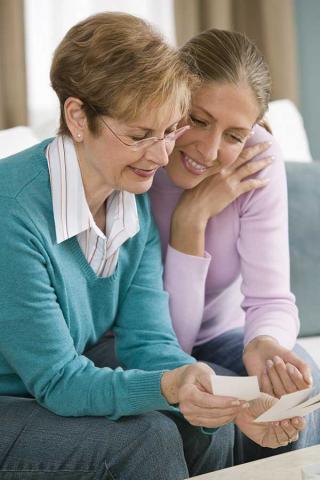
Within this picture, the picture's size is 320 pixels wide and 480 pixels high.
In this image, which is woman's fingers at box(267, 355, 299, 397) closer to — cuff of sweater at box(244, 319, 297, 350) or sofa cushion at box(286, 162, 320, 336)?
cuff of sweater at box(244, 319, 297, 350)

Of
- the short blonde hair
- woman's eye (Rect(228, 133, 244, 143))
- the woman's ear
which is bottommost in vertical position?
woman's eye (Rect(228, 133, 244, 143))

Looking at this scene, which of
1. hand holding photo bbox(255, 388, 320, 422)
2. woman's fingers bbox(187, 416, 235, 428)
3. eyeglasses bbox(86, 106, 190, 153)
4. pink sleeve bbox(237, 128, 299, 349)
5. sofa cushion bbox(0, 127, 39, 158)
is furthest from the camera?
sofa cushion bbox(0, 127, 39, 158)

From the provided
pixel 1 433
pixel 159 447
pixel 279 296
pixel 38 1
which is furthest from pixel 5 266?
pixel 38 1

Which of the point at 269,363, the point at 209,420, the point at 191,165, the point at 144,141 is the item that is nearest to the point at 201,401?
the point at 209,420

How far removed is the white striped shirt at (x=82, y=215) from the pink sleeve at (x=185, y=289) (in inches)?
7.2

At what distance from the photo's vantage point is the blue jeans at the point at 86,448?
1483 mm

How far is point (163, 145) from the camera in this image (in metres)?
1.59

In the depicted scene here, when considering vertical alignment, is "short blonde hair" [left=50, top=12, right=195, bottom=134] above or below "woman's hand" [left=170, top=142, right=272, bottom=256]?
above

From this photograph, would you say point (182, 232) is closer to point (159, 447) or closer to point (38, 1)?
point (159, 447)

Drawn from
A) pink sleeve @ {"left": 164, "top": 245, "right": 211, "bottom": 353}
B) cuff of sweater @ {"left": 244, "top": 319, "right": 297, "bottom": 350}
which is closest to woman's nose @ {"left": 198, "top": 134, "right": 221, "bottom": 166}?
pink sleeve @ {"left": 164, "top": 245, "right": 211, "bottom": 353}

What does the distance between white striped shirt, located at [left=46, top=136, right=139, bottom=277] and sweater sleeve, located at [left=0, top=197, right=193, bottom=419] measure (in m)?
0.08

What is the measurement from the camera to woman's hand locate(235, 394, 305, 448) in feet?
4.87

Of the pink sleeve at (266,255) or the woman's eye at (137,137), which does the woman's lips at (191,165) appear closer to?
the pink sleeve at (266,255)

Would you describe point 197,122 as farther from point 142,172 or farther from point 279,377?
point 279,377
